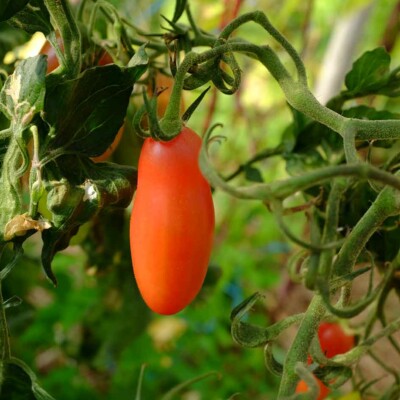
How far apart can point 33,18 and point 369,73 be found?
0.97ft

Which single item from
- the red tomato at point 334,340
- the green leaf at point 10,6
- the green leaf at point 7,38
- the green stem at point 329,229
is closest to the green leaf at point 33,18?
the green leaf at point 10,6

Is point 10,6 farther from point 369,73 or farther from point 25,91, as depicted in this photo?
point 369,73

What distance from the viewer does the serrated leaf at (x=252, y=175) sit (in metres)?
0.68

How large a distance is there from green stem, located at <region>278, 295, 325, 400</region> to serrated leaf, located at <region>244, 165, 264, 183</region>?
11.0 inches

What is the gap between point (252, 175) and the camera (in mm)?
689

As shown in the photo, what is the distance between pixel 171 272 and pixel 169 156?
8 centimetres

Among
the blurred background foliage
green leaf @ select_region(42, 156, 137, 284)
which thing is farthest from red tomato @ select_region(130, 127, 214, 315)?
the blurred background foliage

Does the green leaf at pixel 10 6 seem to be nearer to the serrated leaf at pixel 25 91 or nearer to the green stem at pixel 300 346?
the serrated leaf at pixel 25 91

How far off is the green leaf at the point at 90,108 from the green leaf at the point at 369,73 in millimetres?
222

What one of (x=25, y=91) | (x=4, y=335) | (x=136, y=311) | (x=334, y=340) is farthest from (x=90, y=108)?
(x=136, y=311)

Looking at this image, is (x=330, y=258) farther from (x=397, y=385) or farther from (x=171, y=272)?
(x=397, y=385)

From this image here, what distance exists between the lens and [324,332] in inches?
28.6

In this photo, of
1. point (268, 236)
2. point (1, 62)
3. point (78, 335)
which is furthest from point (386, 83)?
point (268, 236)

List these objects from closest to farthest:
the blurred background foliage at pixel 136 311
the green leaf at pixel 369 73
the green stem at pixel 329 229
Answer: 1. the green stem at pixel 329 229
2. the green leaf at pixel 369 73
3. the blurred background foliage at pixel 136 311
